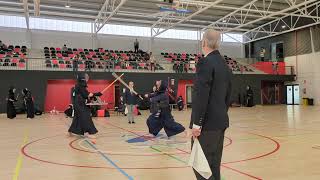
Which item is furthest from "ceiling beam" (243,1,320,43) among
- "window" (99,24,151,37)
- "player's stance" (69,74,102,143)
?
"player's stance" (69,74,102,143)

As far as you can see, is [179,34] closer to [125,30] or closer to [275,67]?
[125,30]

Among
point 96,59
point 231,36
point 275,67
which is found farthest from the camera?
point 231,36

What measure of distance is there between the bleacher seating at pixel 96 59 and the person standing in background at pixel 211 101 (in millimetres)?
23746

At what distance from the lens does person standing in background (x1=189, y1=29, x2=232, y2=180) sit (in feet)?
10.7

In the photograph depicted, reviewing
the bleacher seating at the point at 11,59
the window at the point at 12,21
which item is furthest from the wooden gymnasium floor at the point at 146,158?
the window at the point at 12,21

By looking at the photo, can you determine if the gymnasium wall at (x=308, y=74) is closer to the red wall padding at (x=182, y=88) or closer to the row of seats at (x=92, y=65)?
the red wall padding at (x=182, y=88)

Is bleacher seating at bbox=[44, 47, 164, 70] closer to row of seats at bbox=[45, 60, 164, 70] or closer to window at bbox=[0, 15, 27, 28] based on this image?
row of seats at bbox=[45, 60, 164, 70]

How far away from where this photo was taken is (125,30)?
115ft

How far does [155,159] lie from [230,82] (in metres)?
3.65

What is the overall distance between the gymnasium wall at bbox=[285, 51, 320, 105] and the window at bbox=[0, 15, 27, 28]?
26487mm

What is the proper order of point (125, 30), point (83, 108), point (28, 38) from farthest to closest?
1. point (125, 30)
2. point (28, 38)
3. point (83, 108)

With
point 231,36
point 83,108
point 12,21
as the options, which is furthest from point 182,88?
point 83,108

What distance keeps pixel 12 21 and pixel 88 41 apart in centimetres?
708

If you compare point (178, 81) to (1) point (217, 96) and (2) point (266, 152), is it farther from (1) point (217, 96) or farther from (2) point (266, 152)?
(1) point (217, 96)
